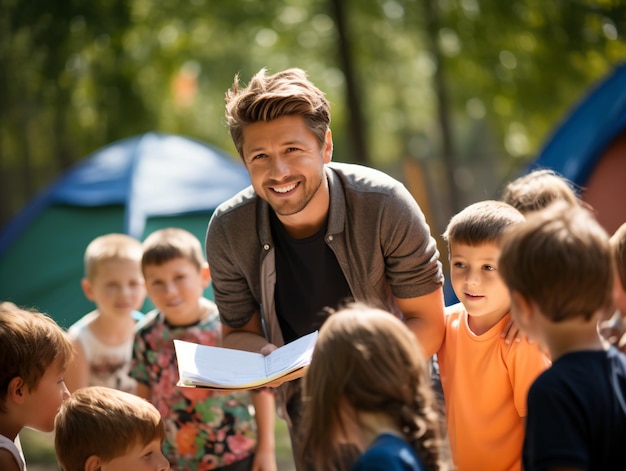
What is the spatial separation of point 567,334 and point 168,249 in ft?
8.03

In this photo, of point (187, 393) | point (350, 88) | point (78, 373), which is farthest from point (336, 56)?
point (187, 393)

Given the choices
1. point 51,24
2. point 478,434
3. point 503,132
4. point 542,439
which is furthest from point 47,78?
point 542,439

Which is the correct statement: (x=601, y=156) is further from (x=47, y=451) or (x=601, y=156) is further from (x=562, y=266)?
(x=47, y=451)

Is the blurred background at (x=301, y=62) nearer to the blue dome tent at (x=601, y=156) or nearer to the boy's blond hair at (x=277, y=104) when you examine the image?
the blue dome tent at (x=601, y=156)

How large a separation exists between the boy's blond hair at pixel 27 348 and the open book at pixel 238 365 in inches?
18.3

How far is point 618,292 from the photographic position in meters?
2.78

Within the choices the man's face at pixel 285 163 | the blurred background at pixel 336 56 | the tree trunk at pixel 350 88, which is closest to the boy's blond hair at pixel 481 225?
the man's face at pixel 285 163

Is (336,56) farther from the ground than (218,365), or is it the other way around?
(336,56)

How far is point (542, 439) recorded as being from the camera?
2.03 metres

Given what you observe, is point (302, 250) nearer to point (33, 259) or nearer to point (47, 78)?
point (33, 259)

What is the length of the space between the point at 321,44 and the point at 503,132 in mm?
2897

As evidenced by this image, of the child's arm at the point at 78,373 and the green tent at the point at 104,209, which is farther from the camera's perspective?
the green tent at the point at 104,209

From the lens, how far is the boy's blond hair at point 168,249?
4.21 meters

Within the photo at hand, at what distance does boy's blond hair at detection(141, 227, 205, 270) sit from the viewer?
13.8 ft
